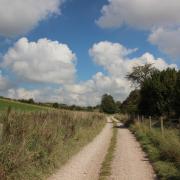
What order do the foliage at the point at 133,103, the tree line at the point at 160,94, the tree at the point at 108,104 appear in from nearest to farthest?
the tree line at the point at 160,94 → the foliage at the point at 133,103 → the tree at the point at 108,104

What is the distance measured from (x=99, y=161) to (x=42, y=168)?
3586 mm

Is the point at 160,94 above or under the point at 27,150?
above

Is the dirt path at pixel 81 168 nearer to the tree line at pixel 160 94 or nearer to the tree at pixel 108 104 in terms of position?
the tree line at pixel 160 94

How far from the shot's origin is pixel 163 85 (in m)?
43.5

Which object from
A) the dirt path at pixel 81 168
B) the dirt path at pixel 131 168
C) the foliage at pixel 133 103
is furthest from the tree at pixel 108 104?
the dirt path at pixel 131 168

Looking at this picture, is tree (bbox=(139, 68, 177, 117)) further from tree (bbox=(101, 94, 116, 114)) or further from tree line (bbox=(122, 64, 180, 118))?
tree (bbox=(101, 94, 116, 114))

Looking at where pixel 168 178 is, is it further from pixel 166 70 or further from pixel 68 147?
pixel 166 70

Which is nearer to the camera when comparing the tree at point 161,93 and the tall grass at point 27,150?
the tall grass at point 27,150

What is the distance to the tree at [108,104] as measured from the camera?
14011 cm

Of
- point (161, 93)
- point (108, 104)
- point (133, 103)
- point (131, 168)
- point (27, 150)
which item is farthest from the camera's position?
point (108, 104)

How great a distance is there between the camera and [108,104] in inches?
5664

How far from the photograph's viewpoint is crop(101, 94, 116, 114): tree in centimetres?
14011

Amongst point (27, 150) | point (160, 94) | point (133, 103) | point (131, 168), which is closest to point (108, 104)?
point (133, 103)

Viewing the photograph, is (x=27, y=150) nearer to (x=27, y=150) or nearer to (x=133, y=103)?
(x=27, y=150)
